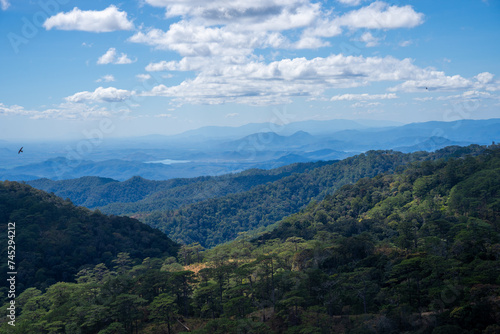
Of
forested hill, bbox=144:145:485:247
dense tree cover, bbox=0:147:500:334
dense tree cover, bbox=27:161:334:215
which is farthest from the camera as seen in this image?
dense tree cover, bbox=27:161:334:215

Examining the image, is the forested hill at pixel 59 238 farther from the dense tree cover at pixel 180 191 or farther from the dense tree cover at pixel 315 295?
the dense tree cover at pixel 180 191

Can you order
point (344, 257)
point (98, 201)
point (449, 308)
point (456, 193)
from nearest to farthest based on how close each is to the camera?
point (449, 308)
point (344, 257)
point (456, 193)
point (98, 201)

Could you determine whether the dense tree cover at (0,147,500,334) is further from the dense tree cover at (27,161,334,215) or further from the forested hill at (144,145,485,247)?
the dense tree cover at (27,161,334,215)

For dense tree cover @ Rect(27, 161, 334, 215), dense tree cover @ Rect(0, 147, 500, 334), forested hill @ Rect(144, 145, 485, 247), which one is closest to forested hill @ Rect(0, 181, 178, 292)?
dense tree cover @ Rect(0, 147, 500, 334)

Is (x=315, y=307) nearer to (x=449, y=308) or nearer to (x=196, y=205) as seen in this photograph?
(x=449, y=308)

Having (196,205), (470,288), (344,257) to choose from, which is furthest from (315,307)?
(196,205)

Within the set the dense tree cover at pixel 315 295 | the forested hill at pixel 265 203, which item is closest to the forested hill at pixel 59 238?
the dense tree cover at pixel 315 295
